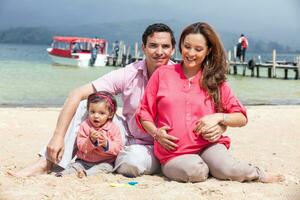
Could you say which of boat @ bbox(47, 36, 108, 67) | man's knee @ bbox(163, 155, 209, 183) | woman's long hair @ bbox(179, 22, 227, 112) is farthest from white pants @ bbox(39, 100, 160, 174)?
boat @ bbox(47, 36, 108, 67)

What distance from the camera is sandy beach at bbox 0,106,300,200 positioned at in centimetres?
316

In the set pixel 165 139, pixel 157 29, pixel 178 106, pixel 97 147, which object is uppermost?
pixel 157 29

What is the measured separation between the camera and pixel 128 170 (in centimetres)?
370

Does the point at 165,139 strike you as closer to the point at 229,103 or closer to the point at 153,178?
the point at 153,178

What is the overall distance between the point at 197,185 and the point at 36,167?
128 centimetres

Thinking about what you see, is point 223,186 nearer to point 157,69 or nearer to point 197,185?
point 197,185

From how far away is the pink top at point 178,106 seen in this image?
348cm

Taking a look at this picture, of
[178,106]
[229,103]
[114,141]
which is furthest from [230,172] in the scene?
[114,141]

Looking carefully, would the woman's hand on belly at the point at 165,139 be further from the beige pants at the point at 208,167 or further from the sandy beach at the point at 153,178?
the sandy beach at the point at 153,178

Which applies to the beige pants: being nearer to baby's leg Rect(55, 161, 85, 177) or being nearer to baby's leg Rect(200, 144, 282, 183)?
baby's leg Rect(200, 144, 282, 183)

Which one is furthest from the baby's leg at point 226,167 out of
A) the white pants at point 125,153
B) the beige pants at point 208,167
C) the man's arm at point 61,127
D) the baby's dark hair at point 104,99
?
the man's arm at point 61,127

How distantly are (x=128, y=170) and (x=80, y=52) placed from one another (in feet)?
101

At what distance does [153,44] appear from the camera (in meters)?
3.72

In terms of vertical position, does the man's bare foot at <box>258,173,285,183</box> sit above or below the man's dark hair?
below
